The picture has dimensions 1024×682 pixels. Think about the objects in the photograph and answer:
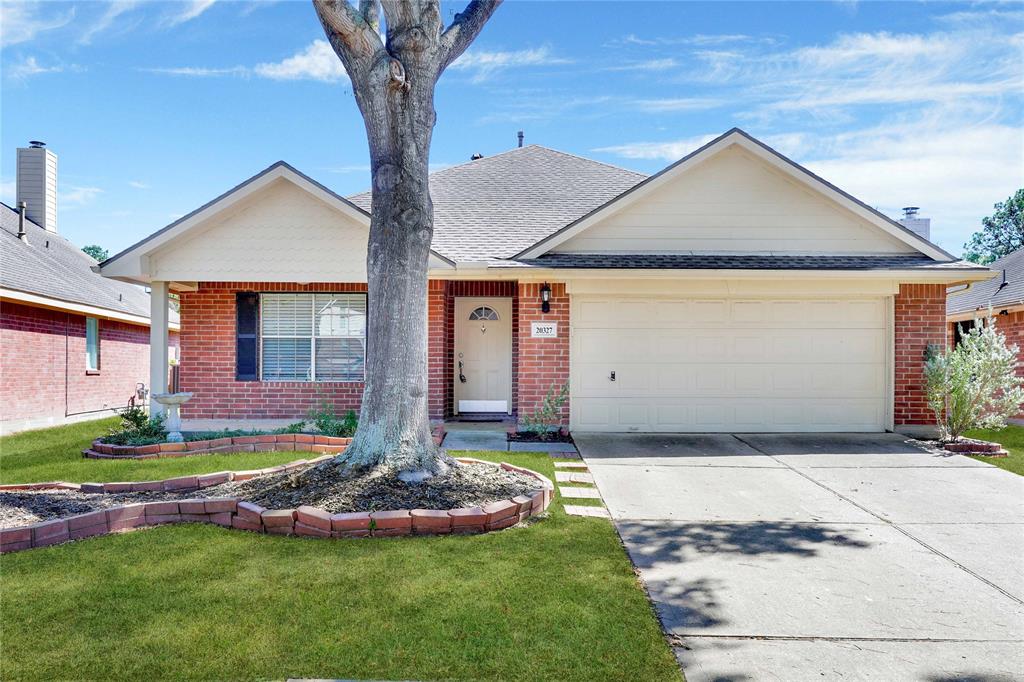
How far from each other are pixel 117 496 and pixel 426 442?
9.83ft

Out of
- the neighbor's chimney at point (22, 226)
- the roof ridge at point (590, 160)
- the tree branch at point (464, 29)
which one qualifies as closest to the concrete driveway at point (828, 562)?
the tree branch at point (464, 29)

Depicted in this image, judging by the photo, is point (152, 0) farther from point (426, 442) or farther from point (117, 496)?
point (426, 442)

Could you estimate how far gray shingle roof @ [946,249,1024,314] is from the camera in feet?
47.0

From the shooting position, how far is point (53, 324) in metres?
13.0

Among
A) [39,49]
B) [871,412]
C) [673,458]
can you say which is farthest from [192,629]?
[39,49]

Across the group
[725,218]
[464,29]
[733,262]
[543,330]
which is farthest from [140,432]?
[725,218]

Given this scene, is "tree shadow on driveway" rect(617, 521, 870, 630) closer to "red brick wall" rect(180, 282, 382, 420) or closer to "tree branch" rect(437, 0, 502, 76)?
"tree branch" rect(437, 0, 502, 76)

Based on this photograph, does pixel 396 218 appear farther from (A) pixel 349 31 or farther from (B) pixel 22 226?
(B) pixel 22 226

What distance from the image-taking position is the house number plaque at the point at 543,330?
10180 millimetres

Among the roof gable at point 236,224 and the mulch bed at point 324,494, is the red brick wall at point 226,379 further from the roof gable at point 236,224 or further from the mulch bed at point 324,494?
the mulch bed at point 324,494

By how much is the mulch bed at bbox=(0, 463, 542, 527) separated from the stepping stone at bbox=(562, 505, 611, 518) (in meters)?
0.41

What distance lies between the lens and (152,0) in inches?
354

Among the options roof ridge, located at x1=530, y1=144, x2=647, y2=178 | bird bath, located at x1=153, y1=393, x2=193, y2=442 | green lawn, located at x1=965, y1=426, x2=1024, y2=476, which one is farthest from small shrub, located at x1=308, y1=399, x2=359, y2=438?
roof ridge, located at x1=530, y1=144, x2=647, y2=178

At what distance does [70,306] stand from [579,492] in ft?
41.6
